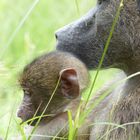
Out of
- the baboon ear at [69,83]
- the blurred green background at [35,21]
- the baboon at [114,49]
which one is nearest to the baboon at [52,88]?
the baboon ear at [69,83]

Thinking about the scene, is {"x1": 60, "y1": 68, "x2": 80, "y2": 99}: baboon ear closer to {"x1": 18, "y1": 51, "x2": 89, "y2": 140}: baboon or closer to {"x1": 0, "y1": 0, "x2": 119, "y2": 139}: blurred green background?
{"x1": 18, "y1": 51, "x2": 89, "y2": 140}: baboon

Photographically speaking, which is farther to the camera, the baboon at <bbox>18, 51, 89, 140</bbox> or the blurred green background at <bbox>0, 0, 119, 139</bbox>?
the blurred green background at <bbox>0, 0, 119, 139</bbox>

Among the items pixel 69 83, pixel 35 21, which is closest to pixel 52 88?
pixel 69 83

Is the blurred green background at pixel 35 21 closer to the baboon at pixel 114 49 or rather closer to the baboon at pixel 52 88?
the baboon at pixel 114 49

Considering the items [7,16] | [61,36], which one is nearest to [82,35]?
[61,36]

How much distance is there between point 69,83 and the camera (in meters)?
4.33

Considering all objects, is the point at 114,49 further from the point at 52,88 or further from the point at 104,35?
the point at 52,88

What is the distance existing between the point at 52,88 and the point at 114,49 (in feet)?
1.41

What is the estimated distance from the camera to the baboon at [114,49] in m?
4.21

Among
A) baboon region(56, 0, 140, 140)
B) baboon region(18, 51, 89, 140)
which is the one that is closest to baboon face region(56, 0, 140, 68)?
baboon region(56, 0, 140, 140)

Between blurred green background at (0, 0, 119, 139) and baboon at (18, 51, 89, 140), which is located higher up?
baboon at (18, 51, 89, 140)

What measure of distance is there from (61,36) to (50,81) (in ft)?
1.18

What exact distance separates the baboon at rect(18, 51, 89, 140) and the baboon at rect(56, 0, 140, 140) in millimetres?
190

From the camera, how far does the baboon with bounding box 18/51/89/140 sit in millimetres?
4324
